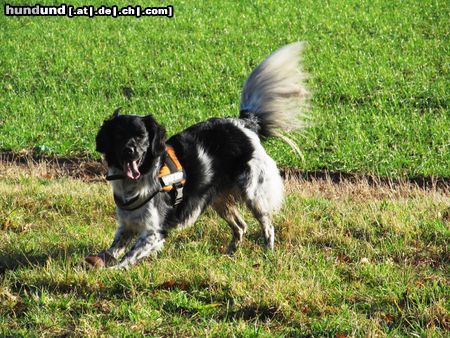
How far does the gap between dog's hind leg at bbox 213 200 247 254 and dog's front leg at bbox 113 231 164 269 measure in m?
0.87

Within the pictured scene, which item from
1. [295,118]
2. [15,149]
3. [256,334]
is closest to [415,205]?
[295,118]

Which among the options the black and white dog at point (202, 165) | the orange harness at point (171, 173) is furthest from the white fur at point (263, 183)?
the orange harness at point (171, 173)

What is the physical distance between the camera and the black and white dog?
570cm

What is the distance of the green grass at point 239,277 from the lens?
4438 mm

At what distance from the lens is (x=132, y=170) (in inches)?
223

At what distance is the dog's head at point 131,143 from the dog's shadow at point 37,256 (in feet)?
2.56

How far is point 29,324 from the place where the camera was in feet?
14.6

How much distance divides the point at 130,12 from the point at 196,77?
20.4 feet

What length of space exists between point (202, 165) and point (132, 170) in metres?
0.71

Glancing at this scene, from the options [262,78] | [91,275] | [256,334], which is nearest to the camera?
[256,334]

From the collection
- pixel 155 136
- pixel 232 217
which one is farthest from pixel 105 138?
pixel 232 217

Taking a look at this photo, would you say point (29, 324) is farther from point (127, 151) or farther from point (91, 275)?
point (127, 151)

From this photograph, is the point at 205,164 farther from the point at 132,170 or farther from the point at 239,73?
the point at 239,73

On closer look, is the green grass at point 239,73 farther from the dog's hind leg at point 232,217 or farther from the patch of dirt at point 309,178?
the dog's hind leg at point 232,217
